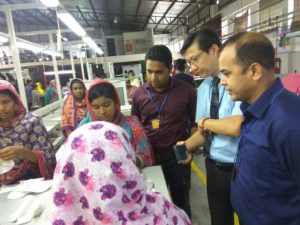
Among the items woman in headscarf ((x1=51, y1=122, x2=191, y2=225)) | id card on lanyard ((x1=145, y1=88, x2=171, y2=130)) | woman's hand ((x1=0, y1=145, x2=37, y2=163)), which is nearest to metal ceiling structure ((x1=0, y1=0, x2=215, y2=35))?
id card on lanyard ((x1=145, y1=88, x2=171, y2=130))

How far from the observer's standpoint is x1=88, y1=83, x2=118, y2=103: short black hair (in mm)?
1827

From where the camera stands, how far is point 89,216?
0.80 meters

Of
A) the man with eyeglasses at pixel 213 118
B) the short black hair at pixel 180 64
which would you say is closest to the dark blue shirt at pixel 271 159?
the man with eyeglasses at pixel 213 118

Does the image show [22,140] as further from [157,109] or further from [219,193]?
[219,193]

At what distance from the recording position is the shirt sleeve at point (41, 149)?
191 centimetres

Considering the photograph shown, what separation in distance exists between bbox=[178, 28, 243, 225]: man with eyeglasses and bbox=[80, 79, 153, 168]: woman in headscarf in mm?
333

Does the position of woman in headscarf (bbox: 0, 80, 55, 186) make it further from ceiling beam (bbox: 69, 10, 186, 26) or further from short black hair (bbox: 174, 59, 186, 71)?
ceiling beam (bbox: 69, 10, 186, 26)

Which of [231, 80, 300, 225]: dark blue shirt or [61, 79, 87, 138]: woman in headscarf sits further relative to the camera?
[61, 79, 87, 138]: woman in headscarf

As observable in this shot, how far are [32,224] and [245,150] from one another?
104 cm

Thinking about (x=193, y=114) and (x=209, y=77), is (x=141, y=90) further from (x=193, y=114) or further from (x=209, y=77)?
(x=209, y=77)

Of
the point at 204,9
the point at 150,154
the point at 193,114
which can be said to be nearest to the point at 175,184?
the point at 150,154

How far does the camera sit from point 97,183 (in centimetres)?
77

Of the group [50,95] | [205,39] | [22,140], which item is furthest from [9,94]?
[50,95]

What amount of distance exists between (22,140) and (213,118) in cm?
129
